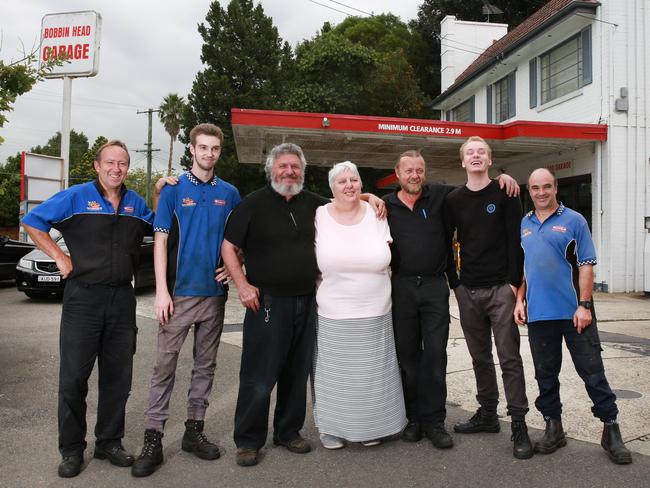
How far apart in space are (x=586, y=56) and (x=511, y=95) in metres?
3.59

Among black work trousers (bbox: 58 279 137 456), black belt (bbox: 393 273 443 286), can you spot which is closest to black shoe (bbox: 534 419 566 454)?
black belt (bbox: 393 273 443 286)

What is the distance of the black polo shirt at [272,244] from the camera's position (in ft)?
12.2

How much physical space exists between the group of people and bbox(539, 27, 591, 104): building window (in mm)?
11050

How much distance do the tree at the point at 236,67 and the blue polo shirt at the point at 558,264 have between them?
24.3 m

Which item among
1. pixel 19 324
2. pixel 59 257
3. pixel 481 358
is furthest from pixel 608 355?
pixel 19 324

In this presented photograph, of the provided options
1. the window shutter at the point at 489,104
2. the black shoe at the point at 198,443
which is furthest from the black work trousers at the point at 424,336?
the window shutter at the point at 489,104

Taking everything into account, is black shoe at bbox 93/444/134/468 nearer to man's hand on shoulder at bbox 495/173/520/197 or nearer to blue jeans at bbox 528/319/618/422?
blue jeans at bbox 528/319/618/422

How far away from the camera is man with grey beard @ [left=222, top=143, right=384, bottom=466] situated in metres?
3.71

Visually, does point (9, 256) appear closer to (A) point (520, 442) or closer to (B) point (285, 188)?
(B) point (285, 188)

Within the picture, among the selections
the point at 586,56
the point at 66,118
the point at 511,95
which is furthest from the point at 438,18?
the point at 66,118

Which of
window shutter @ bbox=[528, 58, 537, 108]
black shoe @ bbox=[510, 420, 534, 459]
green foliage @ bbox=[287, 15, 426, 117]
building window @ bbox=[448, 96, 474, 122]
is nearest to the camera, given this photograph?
black shoe @ bbox=[510, 420, 534, 459]

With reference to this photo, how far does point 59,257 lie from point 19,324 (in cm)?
615

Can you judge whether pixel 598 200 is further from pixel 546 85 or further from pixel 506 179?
pixel 506 179

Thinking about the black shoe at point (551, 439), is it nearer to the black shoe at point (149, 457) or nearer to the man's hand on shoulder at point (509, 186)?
the man's hand on shoulder at point (509, 186)
